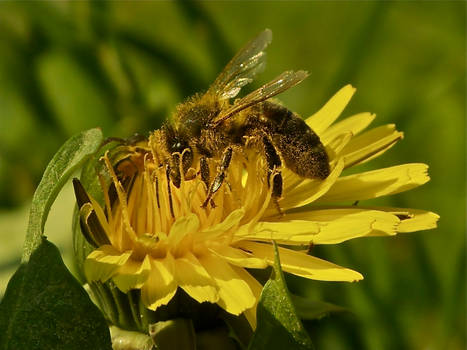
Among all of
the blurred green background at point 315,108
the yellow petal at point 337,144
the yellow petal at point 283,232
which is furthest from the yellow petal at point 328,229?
the blurred green background at point 315,108

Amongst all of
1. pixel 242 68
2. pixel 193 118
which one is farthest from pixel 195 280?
pixel 242 68

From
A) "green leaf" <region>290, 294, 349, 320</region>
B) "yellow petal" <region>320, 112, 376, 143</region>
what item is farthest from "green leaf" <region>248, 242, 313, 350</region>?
"yellow petal" <region>320, 112, 376, 143</region>

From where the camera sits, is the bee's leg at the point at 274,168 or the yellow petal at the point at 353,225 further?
the bee's leg at the point at 274,168

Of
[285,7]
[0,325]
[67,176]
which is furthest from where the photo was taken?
[285,7]

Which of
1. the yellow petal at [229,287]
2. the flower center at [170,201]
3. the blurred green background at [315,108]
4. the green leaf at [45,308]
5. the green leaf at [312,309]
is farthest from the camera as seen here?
the blurred green background at [315,108]

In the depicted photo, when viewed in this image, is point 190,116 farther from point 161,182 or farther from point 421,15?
point 421,15

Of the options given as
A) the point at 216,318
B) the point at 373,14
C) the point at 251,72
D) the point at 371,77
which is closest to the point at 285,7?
the point at 371,77

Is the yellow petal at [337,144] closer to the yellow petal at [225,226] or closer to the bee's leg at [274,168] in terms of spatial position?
the bee's leg at [274,168]

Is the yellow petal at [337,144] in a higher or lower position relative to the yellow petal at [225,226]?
higher
